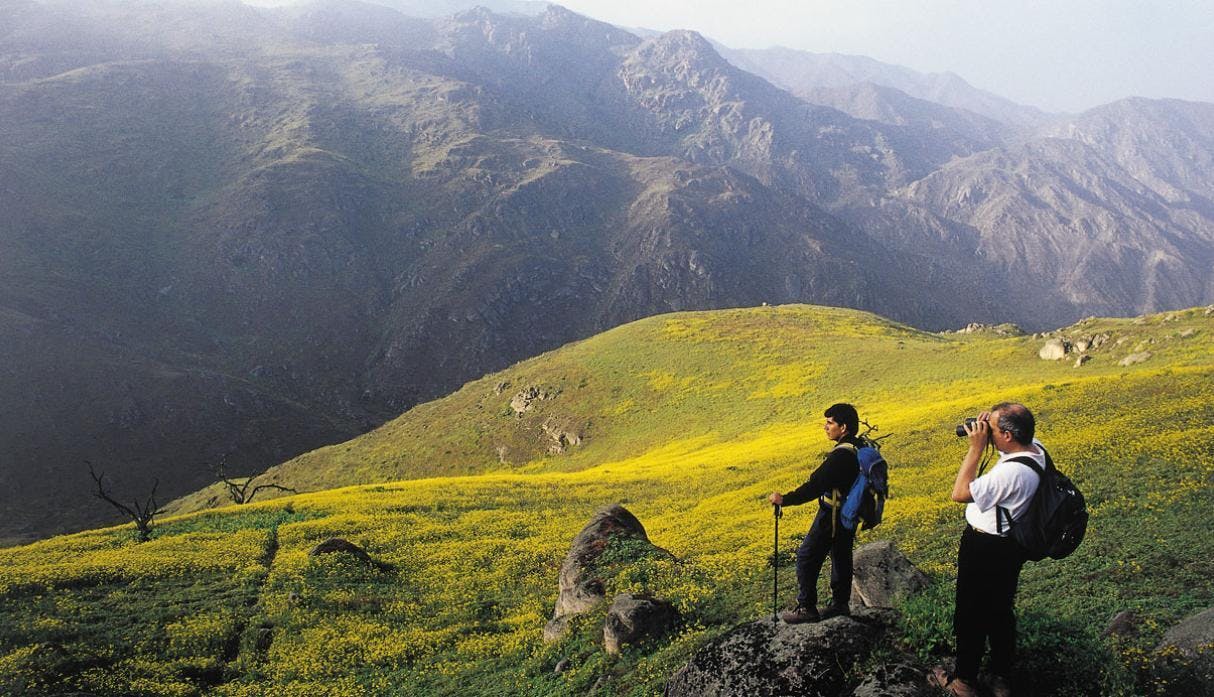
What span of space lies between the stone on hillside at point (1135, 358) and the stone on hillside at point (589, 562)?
36.9 metres

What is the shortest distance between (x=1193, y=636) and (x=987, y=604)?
256 cm

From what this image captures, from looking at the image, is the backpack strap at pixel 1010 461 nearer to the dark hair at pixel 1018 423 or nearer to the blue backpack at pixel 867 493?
the dark hair at pixel 1018 423

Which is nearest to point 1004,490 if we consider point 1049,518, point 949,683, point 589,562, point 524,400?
point 1049,518

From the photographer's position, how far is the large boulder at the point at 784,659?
7.11 m

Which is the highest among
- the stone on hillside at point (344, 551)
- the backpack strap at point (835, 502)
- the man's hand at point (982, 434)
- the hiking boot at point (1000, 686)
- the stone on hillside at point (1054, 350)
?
the man's hand at point (982, 434)

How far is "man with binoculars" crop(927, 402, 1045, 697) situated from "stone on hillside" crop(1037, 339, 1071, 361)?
47.5 m

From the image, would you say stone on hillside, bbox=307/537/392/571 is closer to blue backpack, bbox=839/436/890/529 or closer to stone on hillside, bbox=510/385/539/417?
blue backpack, bbox=839/436/890/529

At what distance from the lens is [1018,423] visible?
635 cm

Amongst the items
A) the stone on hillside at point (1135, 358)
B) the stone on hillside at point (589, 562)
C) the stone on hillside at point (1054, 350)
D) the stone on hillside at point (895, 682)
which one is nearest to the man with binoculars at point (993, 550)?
the stone on hillside at point (895, 682)

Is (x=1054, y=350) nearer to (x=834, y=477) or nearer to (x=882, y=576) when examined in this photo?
(x=882, y=576)

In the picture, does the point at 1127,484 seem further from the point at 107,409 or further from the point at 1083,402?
the point at 107,409

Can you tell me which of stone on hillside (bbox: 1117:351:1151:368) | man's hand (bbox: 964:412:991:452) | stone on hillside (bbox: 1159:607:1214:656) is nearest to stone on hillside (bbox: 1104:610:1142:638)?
stone on hillside (bbox: 1159:607:1214:656)

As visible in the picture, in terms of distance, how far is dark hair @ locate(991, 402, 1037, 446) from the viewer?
6.27m

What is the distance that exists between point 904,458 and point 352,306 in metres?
158
